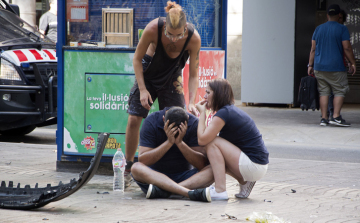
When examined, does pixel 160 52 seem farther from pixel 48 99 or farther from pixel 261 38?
pixel 261 38

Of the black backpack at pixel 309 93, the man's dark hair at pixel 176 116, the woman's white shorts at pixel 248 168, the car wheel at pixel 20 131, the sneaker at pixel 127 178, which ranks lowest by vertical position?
the car wheel at pixel 20 131

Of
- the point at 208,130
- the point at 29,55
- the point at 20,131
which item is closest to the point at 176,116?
the point at 208,130

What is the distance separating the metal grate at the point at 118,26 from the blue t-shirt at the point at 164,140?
131 cm

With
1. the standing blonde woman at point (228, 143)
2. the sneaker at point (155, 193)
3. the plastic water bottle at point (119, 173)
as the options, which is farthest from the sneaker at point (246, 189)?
the plastic water bottle at point (119, 173)

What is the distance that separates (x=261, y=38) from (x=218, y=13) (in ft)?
19.4

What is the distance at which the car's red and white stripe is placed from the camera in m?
7.53

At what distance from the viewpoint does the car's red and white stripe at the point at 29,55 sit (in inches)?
297

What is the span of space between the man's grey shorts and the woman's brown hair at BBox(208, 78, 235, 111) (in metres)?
4.93

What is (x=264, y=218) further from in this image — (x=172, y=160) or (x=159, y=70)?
(x=159, y=70)

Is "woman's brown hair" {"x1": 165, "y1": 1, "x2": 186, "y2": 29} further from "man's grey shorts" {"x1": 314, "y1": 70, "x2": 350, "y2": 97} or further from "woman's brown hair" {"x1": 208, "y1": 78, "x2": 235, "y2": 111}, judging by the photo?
"man's grey shorts" {"x1": 314, "y1": 70, "x2": 350, "y2": 97}

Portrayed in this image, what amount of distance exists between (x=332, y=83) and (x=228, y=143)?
16.6 feet

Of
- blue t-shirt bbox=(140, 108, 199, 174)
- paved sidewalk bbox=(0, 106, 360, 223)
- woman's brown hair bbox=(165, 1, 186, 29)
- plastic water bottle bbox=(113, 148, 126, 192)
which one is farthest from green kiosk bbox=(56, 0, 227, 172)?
woman's brown hair bbox=(165, 1, 186, 29)

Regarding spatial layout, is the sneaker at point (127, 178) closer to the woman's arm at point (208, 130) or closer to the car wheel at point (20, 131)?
the woman's arm at point (208, 130)

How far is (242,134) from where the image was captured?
4.68 meters
